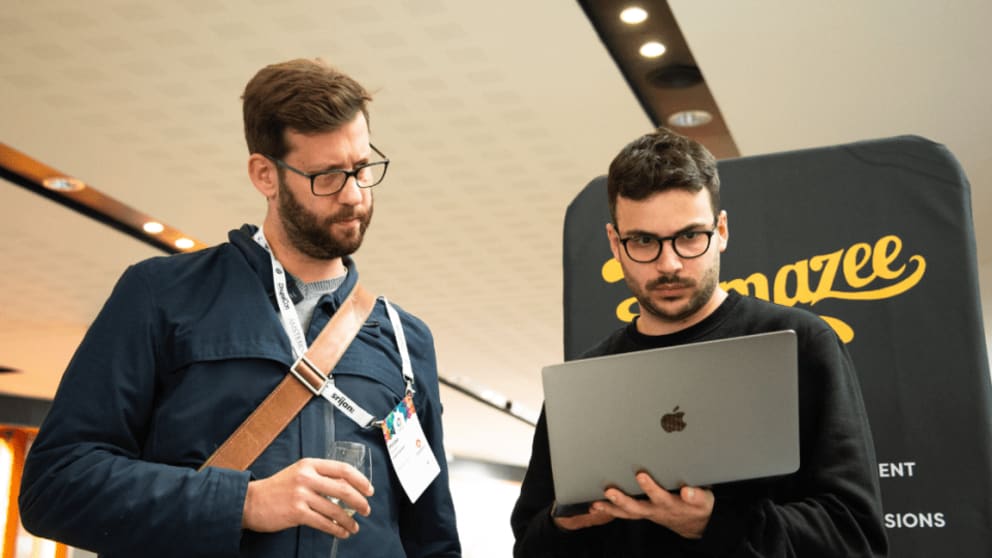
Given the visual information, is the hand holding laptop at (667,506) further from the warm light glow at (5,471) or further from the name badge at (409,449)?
the warm light glow at (5,471)

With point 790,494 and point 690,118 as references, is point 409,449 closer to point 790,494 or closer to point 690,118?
point 790,494

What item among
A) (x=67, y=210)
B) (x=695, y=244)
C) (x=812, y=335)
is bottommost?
(x=812, y=335)

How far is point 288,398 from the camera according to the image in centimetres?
172

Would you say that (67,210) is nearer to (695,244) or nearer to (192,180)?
(192,180)

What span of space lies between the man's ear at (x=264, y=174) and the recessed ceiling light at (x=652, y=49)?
389 centimetres

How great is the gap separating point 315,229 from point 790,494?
0.93 m

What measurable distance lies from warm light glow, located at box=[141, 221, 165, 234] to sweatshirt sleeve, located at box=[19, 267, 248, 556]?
615cm

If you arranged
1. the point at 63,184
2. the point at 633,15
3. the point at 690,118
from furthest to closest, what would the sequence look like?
1. the point at 63,184
2. the point at 690,118
3. the point at 633,15

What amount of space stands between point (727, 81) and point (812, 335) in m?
3.97

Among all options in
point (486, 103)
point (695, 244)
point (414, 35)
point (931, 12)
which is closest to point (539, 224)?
point (486, 103)

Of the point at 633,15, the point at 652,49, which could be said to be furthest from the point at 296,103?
the point at 652,49

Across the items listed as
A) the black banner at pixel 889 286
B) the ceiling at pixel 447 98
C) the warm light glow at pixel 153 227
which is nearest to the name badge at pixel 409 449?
the black banner at pixel 889 286

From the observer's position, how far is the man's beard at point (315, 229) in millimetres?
1834

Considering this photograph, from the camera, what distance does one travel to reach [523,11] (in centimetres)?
477
